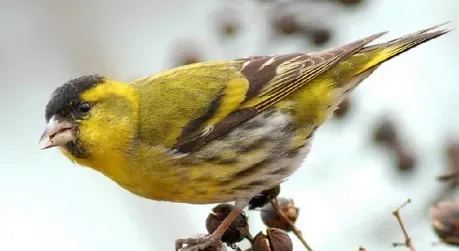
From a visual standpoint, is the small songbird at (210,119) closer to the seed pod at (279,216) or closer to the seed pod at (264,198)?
the seed pod at (264,198)

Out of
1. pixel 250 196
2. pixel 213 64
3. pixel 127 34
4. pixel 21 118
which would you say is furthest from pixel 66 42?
pixel 250 196

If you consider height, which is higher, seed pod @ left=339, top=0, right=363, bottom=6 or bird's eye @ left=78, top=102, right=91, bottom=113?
seed pod @ left=339, top=0, right=363, bottom=6

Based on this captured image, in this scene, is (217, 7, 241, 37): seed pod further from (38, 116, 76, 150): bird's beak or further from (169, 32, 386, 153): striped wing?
(38, 116, 76, 150): bird's beak

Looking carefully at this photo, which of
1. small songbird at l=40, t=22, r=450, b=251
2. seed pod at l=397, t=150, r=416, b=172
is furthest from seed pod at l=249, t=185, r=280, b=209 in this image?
seed pod at l=397, t=150, r=416, b=172

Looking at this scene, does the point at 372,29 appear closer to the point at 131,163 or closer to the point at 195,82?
the point at 195,82

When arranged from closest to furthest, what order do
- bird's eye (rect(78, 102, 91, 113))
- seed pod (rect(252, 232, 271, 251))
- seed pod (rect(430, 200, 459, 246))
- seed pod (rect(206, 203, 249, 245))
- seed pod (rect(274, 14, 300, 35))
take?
seed pod (rect(430, 200, 459, 246)) < seed pod (rect(252, 232, 271, 251)) < seed pod (rect(206, 203, 249, 245)) < bird's eye (rect(78, 102, 91, 113)) < seed pod (rect(274, 14, 300, 35))

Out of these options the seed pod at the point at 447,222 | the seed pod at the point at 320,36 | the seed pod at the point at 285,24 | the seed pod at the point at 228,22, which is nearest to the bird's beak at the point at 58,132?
the seed pod at the point at 228,22

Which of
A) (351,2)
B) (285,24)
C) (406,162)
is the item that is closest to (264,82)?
(285,24)
